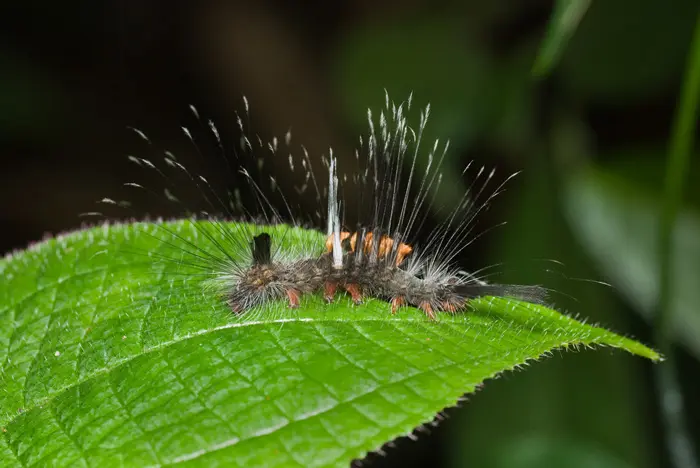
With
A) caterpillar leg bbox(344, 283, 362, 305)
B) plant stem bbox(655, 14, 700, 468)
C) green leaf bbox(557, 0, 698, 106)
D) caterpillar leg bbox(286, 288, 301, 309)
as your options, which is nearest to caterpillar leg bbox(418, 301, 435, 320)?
caterpillar leg bbox(344, 283, 362, 305)

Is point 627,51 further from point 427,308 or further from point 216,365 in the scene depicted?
point 216,365

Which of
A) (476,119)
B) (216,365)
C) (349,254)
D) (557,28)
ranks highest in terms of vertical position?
(557,28)

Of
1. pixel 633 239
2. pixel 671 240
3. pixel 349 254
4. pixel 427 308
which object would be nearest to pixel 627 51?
pixel 633 239

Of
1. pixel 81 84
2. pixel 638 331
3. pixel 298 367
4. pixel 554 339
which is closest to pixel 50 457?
pixel 298 367

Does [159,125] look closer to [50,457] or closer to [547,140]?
[547,140]

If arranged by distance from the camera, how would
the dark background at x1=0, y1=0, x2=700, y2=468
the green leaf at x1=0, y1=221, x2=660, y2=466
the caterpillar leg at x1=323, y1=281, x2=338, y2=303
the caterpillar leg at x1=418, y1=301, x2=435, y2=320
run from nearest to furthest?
the green leaf at x1=0, y1=221, x2=660, y2=466
the caterpillar leg at x1=418, y1=301, x2=435, y2=320
the caterpillar leg at x1=323, y1=281, x2=338, y2=303
the dark background at x1=0, y1=0, x2=700, y2=468

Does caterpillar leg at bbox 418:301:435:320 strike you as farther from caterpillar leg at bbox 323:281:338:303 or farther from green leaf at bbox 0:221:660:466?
caterpillar leg at bbox 323:281:338:303
